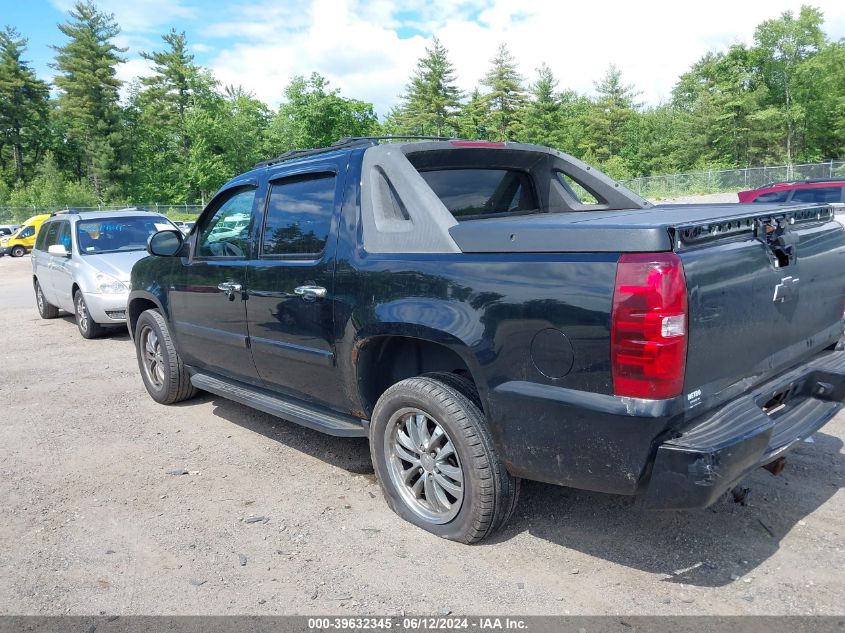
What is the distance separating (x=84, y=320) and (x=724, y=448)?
892 centimetres

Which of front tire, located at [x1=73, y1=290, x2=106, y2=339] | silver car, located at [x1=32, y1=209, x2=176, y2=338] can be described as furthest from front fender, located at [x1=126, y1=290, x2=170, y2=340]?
front tire, located at [x1=73, y1=290, x2=106, y2=339]

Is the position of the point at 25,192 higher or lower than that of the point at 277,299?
higher

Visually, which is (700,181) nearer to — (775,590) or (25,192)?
(775,590)

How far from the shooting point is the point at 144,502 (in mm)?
4059

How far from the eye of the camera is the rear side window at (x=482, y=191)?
411 cm

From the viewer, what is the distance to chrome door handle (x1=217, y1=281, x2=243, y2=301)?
4539 millimetres

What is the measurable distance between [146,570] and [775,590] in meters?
2.85

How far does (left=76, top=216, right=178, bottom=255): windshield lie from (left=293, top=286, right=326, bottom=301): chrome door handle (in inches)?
263

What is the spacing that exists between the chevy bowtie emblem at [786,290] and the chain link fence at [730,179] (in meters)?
34.2

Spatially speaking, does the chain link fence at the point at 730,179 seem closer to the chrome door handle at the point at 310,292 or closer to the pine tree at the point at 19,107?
the chrome door handle at the point at 310,292

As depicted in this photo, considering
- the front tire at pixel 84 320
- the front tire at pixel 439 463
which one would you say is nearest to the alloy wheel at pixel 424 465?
the front tire at pixel 439 463

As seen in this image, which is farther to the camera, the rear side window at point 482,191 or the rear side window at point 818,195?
the rear side window at point 818,195

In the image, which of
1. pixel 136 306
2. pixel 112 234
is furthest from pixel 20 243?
pixel 136 306

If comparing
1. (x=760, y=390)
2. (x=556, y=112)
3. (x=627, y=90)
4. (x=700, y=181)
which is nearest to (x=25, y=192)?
(x=556, y=112)
